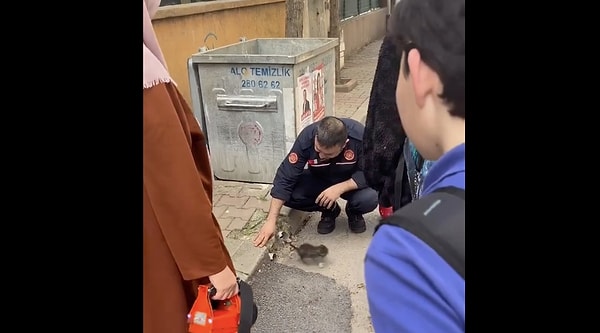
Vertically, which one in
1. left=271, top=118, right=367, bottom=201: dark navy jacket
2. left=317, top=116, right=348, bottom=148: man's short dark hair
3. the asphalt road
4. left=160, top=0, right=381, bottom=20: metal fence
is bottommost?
the asphalt road

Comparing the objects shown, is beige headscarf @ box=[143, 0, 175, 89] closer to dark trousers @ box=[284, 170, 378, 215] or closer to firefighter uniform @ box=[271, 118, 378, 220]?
firefighter uniform @ box=[271, 118, 378, 220]

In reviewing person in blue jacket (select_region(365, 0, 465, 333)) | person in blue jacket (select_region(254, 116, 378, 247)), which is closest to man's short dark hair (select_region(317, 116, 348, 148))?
person in blue jacket (select_region(254, 116, 378, 247))

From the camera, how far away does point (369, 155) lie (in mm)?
2016

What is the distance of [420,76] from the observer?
2.92ft

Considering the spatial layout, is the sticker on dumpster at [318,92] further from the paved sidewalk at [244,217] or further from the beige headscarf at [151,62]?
the beige headscarf at [151,62]

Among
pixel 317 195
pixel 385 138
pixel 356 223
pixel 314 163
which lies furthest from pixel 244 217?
pixel 385 138

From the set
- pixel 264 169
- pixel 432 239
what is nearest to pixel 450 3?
pixel 432 239

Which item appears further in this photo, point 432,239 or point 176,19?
point 176,19

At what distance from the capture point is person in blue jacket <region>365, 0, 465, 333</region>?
0.78 m

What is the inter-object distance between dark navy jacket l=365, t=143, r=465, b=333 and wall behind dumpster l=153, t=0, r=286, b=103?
4.50m

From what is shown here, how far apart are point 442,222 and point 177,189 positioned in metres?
0.87
